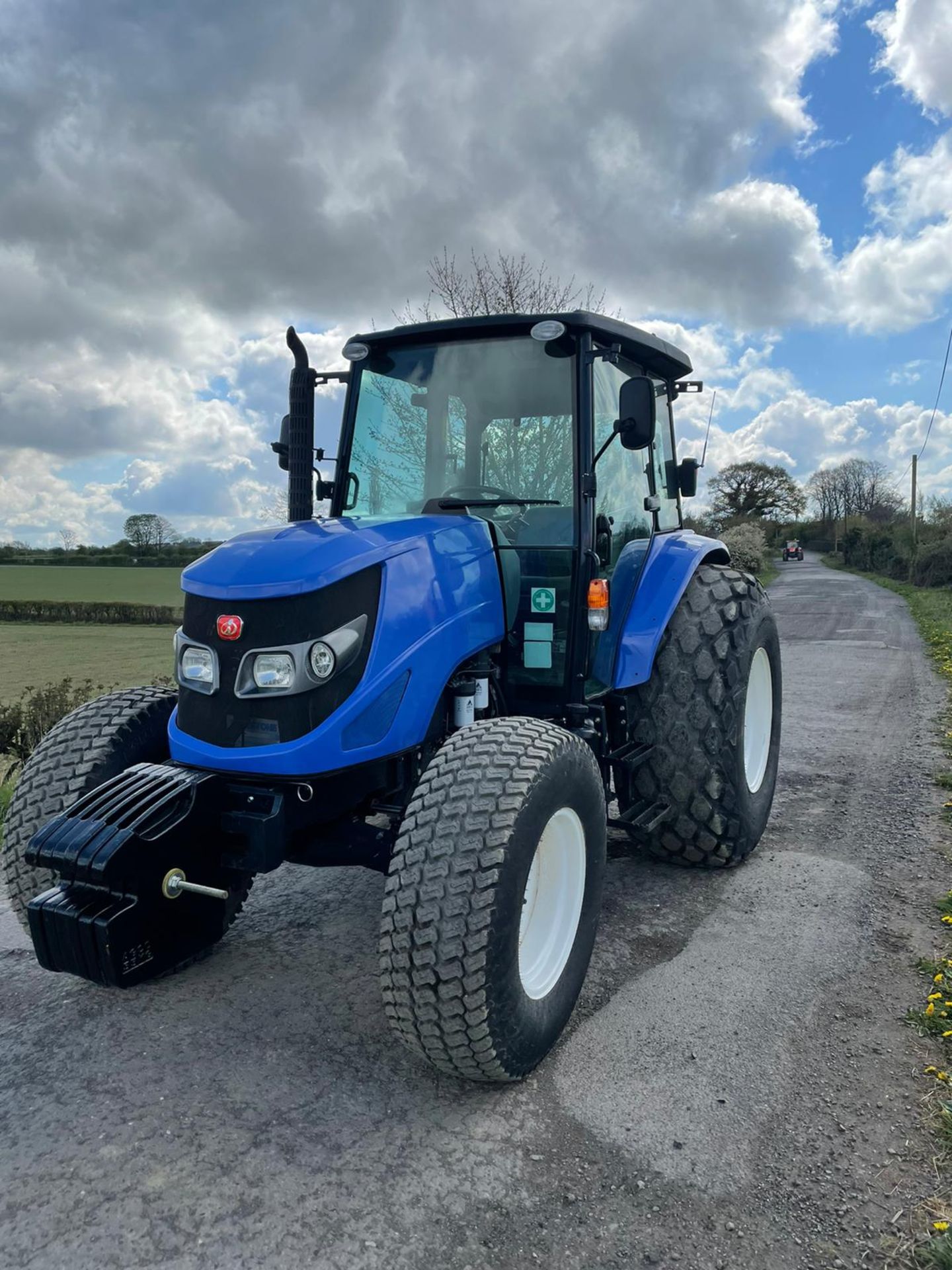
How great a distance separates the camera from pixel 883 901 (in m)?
3.93

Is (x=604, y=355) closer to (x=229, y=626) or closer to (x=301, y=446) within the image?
(x=301, y=446)

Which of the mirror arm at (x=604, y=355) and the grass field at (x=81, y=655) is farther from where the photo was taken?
the grass field at (x=81, y=655)

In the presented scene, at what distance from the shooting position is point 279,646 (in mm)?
2805

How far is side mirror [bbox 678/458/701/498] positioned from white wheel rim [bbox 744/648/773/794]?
958mm

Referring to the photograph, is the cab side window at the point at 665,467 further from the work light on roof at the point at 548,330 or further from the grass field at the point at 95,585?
the grass field at the point at 95,585

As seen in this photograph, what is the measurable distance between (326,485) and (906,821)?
364cm

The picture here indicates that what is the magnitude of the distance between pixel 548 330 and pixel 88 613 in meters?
17.8

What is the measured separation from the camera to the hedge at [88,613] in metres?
18.2

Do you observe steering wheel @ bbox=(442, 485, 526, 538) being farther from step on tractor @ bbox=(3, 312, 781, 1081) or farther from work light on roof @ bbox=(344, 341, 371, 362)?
work light on roof @ bbox=(344, 341, 371, 362)

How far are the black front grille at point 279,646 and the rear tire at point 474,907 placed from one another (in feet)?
1.33

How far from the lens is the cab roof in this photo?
3535 millimetres

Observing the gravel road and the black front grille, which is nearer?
the gravel road

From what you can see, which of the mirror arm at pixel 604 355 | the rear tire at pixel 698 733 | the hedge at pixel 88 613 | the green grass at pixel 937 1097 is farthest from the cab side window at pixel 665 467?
the hedge at pixel 88 613

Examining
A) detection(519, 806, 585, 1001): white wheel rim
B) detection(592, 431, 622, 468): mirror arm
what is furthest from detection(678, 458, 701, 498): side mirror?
detection(519, 806, 585, 1001): white wheel rim
